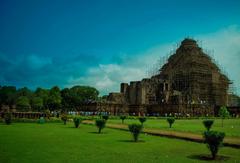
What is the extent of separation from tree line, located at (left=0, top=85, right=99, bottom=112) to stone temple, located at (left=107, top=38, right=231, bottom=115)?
13923 mm

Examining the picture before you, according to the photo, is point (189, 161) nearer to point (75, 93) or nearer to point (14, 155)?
point (14, 155)

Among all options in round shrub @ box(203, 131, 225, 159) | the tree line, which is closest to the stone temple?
the tree line

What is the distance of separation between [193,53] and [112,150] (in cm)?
7173

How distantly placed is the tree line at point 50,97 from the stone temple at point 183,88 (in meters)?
13.9

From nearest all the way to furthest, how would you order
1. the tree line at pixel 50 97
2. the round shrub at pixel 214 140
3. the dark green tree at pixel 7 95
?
the round shrub at pixel 214 140
the tree line at pixel 50 97
the dark green tree at pixel 7 95

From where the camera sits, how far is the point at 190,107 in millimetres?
69062

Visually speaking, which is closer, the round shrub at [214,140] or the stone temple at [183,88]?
the round shrub at [214,140]

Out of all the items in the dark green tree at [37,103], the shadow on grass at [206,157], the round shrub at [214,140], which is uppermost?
the dark green tree at [37,103]

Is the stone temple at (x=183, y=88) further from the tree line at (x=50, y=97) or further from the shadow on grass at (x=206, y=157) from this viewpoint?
the shadow on grass at (x=206, y=157)

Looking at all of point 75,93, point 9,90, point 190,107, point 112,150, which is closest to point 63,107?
point 75,93

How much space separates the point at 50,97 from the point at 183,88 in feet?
112

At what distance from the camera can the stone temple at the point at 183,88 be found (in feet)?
239

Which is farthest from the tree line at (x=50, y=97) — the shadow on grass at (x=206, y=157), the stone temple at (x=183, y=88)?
the shadow on grass at (x=206, y=157)

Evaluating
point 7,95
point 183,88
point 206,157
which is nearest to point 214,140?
point 206,157
